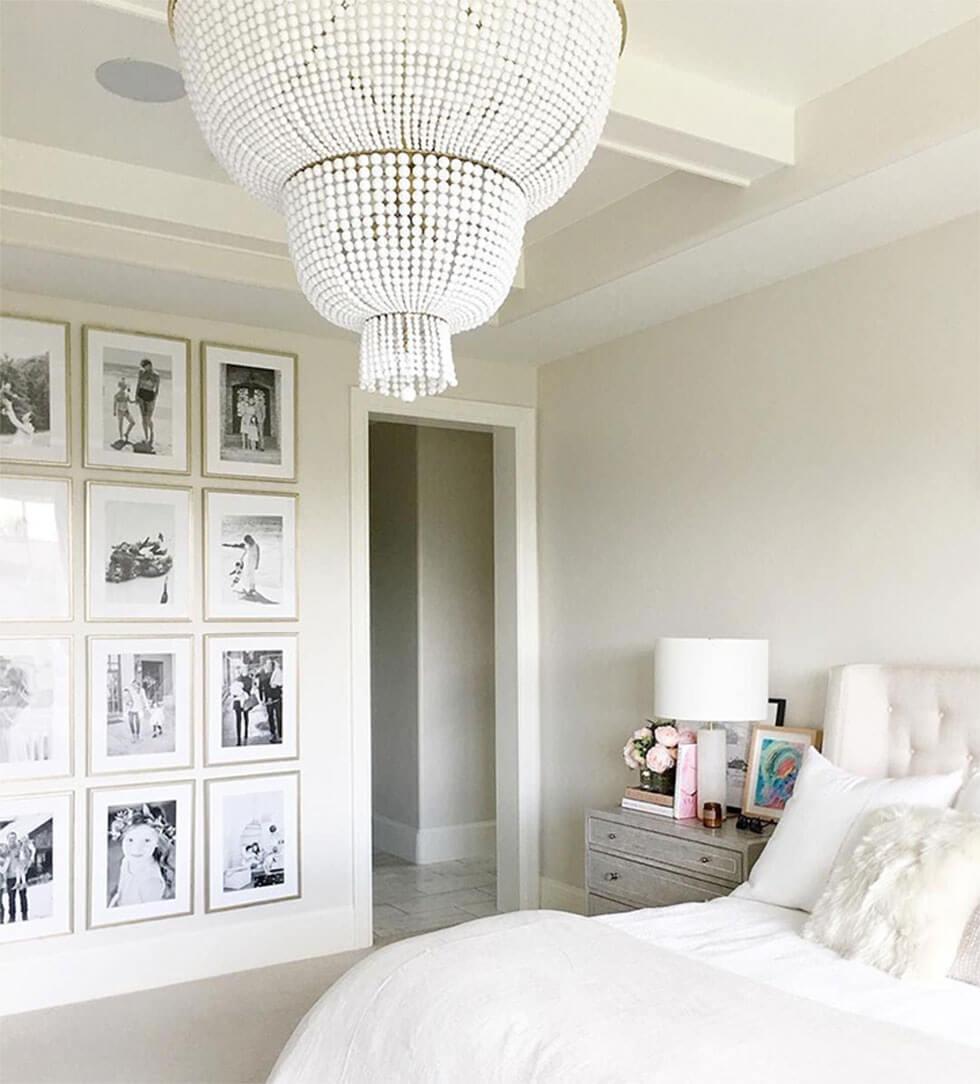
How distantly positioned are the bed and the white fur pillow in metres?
0.05

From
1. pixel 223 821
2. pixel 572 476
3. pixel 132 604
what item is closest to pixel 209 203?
pixel 132 604

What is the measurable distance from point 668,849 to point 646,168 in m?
2.23

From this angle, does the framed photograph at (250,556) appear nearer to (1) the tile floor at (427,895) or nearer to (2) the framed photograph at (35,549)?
(2) the framed photograph at (35,549)

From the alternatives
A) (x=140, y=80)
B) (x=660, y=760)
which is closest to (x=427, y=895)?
(x=660, y=760)

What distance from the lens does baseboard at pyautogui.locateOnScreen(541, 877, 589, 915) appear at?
4871 millimetres

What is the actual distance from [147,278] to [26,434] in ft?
2.40

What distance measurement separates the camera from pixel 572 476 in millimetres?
5031

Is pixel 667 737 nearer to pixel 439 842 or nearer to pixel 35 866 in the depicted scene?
pixel 35 866

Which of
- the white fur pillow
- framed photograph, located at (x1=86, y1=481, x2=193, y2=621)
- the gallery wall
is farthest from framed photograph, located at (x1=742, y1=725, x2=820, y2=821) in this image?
framed photograph, located at (x1=86, y1=481, x2=193, y2=621)

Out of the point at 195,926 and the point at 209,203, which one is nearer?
the point at 209,203

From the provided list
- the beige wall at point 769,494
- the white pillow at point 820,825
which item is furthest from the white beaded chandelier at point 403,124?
the beige wall at point 769,494

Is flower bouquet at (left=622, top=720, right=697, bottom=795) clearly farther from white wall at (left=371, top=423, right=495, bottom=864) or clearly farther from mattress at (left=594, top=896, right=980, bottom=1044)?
white wall at (left=371, top=423, right=495, bottom=864)

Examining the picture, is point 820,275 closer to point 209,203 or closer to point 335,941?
point 209,203

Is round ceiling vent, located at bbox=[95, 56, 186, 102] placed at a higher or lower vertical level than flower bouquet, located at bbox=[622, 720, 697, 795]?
higher
